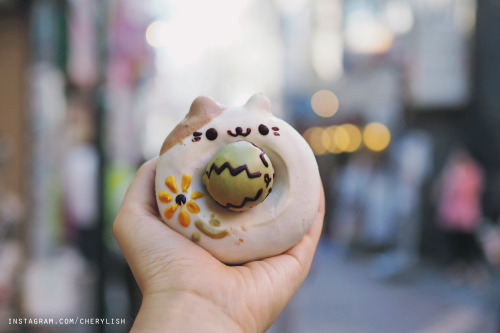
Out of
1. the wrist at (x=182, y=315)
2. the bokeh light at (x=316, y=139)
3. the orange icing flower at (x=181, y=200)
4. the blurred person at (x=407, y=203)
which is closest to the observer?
the wrist at (x=182, y=315)

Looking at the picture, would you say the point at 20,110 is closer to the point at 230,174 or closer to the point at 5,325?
the point at 5,325

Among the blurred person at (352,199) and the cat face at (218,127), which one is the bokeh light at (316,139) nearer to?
the blurred person at (352,199)

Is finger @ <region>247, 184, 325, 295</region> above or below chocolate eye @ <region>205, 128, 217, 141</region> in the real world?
below

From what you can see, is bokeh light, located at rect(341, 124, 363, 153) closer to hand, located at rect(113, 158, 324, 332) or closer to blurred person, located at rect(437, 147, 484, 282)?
blurred person, located at rect(437, 147, 484, 282)

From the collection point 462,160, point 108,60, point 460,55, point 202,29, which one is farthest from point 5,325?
point 460,55

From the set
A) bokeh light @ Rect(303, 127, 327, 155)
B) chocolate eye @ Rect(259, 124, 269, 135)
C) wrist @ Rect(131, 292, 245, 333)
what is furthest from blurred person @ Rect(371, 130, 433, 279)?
wrist @ Rect(131, 292, 245, 333)

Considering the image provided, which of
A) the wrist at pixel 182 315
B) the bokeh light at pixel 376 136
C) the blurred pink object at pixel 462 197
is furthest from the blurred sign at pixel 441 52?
the wrist at pixel 182 315

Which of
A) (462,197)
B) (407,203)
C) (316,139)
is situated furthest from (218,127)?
(316,139)
